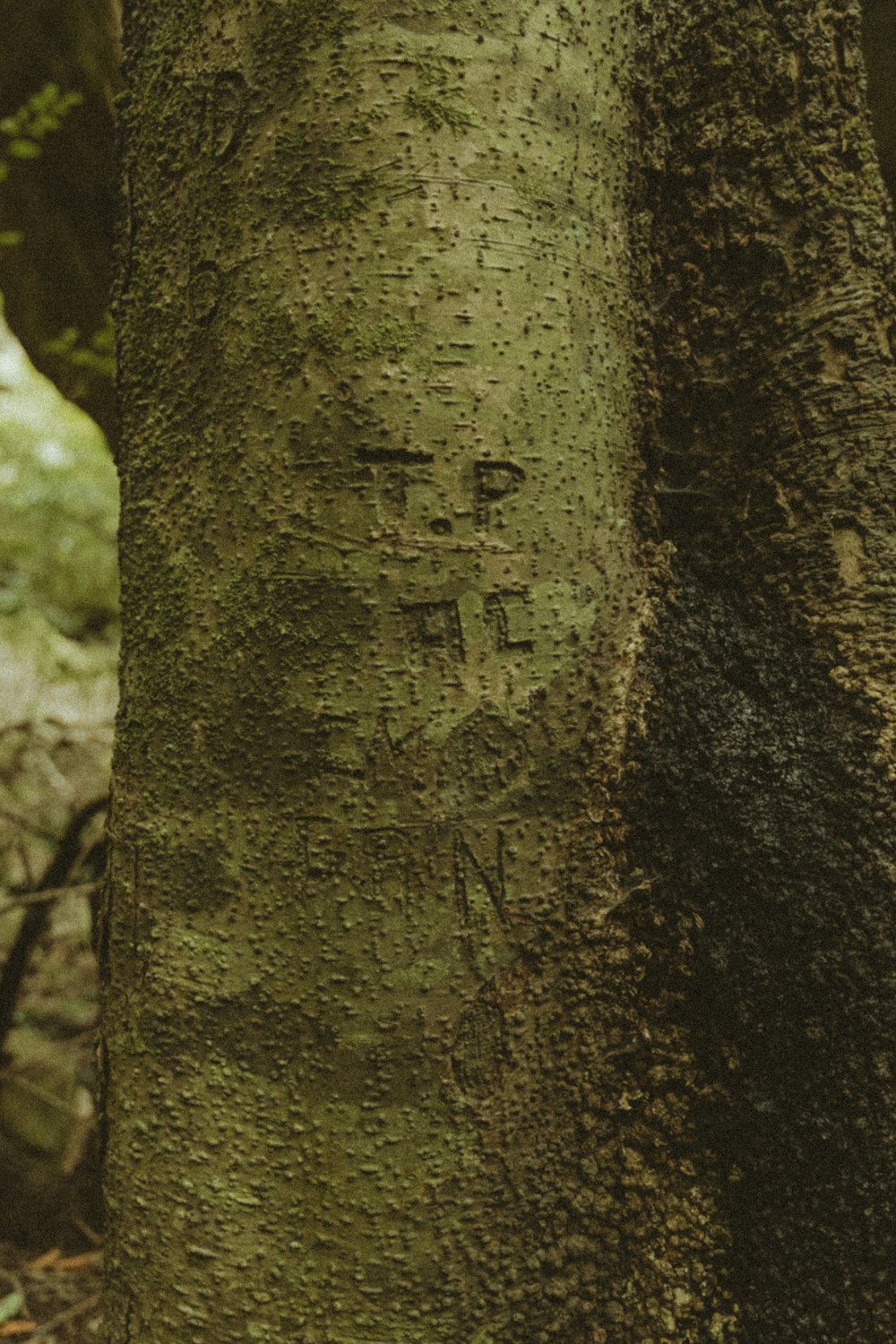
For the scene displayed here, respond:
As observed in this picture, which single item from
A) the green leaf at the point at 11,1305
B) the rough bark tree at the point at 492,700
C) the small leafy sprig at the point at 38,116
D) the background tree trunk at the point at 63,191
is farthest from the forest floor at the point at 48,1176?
the small leafy sprig at the point at 38,116

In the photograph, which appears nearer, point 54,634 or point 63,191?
point 63,191

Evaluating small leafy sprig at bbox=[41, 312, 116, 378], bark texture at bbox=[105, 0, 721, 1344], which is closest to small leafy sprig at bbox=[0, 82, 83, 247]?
small leafy sprig at bbox=[41, 312, 116, 378]

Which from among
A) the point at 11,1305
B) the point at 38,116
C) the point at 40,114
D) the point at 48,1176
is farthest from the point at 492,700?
the point at 38,116

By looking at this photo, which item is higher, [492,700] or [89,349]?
[492,700]

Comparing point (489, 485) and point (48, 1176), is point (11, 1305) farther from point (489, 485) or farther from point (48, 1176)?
point (489, 485)

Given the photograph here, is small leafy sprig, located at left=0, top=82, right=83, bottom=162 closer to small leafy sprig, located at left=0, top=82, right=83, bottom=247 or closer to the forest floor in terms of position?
small leafy sprig, located at left=0, top=82, right=83, bottom=247

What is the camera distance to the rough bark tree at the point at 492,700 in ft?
3.18

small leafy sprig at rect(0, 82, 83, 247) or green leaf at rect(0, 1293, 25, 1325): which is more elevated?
small leafy sprig at rect(0, 82, 83, 247)

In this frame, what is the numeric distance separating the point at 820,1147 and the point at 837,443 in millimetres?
836

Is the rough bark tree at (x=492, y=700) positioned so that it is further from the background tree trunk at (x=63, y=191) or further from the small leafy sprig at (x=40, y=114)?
the small leafy sprig at (x=40, y=114)

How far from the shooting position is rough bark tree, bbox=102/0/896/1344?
0.97m

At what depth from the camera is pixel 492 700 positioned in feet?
3.25

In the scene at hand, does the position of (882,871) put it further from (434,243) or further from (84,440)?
(84,440)

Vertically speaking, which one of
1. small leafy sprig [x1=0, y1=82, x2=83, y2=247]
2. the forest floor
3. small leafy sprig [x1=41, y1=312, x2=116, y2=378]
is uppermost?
small leafy sprig [x1=0, y1=82, x2=83, y2=247]
